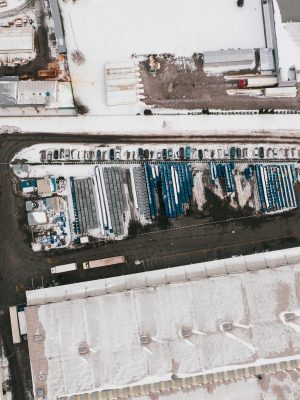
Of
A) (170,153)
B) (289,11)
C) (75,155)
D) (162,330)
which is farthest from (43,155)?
(289,11)

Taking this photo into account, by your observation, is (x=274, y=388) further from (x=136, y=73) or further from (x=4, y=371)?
(x=136, y=73)

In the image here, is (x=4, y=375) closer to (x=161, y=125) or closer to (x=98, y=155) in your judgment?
(x=98, y=155)

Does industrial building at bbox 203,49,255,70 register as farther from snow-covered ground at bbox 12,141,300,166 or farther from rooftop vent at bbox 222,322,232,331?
rooftop vent at bbox 222,322,232,331

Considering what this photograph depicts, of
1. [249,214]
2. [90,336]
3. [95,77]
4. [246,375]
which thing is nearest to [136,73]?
[95,77]

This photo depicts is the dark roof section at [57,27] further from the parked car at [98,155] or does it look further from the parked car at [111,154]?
the parked car at [111,154]

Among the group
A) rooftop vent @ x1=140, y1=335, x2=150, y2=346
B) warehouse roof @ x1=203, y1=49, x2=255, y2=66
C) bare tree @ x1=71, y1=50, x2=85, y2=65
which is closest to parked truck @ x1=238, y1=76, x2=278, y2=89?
warehouse roof @ x1=203, y1=49, x2=255, y2=66

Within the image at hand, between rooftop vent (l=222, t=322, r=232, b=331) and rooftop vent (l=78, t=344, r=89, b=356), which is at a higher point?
rooftop vent (l=222, t=322, r=232, b=331)

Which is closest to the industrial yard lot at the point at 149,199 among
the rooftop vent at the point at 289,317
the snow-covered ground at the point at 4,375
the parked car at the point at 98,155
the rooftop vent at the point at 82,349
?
the rooftop vent at the point at 82,349
